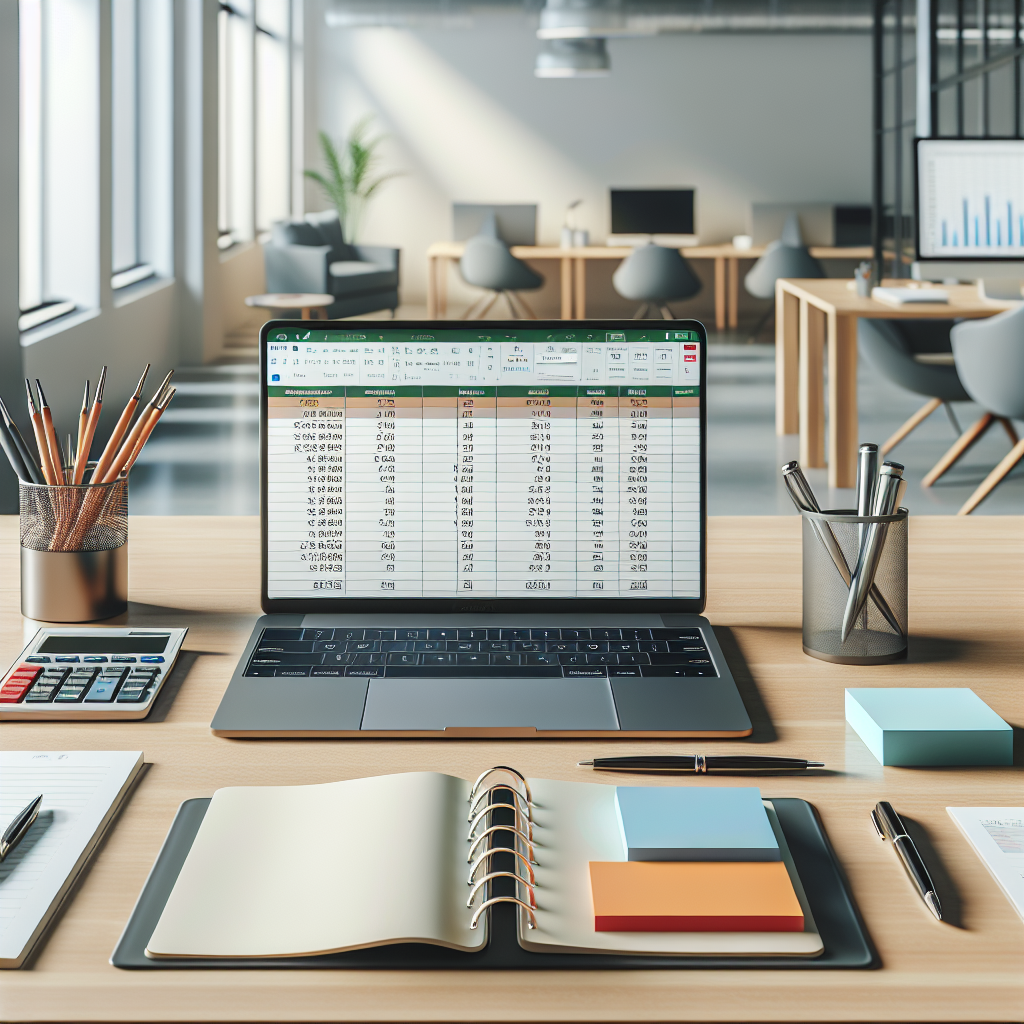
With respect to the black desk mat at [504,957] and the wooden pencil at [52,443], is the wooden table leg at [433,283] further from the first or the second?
the black desk mat at [504,957]

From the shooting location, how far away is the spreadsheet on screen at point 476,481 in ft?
3.47

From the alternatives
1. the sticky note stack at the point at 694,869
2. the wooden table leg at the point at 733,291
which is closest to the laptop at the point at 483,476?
the sticky note stack at the point at 694,869

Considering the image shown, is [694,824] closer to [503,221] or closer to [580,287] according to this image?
[580,287]

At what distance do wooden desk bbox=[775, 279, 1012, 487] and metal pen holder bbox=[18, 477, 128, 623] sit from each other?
339 centimetres

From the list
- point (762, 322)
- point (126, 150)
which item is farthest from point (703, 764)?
point (762, 322)

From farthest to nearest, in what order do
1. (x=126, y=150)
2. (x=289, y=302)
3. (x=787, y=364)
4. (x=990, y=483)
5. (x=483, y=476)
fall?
(x=289, y=302) < (x=126, y=150) < (x=787, y=364) < (x=990, y=483) < (x=483, y=476)

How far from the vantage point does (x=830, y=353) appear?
4.61 metres

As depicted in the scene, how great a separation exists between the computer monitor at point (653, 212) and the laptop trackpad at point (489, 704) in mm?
9588

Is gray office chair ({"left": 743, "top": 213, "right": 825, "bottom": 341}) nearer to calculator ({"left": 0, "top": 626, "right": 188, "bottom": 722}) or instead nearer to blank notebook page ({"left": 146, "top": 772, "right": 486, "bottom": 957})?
calculator ({"left": 0, "top": 626, "right": 188, "bottom": 722})

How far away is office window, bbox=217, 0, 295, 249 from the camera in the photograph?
31.0ft

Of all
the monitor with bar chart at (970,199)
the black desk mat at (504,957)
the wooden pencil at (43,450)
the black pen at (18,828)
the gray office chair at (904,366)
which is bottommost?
the black desk mat at (504,957)

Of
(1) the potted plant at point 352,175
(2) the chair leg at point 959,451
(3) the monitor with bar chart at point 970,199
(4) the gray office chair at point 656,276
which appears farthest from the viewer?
(1) the potted plant at point 352,175

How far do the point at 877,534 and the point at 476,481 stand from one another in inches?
13.5

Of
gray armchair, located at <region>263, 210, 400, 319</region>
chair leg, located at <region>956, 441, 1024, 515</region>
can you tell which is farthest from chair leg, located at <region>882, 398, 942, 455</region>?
gray armchair, located at <region>263, 210, 400, 319</region>
